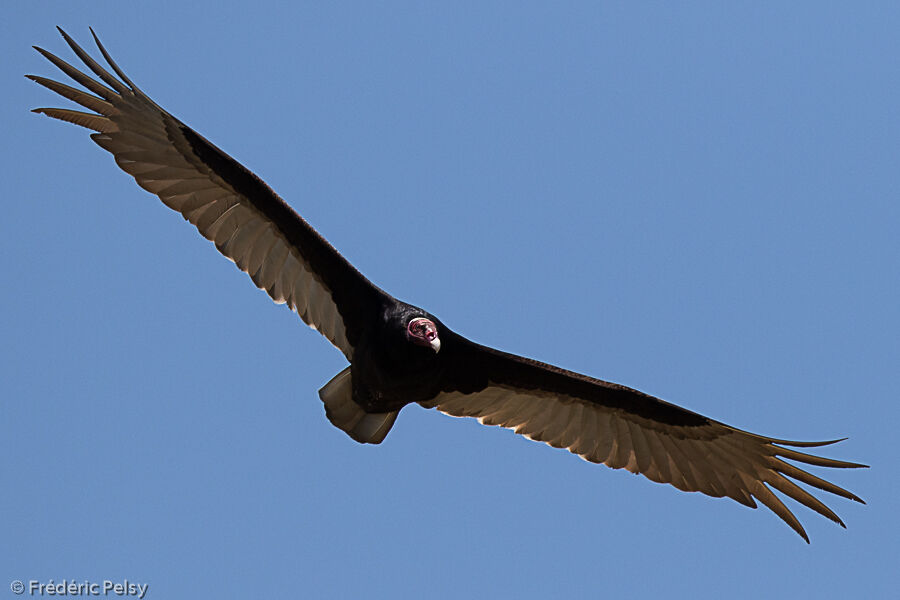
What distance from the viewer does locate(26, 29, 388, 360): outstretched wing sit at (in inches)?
334

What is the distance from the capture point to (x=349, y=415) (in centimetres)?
902

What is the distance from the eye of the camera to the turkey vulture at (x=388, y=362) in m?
8.48

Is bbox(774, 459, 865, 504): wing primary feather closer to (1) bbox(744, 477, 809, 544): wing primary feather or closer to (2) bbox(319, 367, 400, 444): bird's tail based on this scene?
(1) bbox(744, 477, 809, 544): wing primary feather

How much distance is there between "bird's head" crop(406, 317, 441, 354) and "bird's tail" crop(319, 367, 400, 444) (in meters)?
0.86

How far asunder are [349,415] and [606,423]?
209cm

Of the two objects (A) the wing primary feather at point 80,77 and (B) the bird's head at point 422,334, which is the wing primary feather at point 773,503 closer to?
(B) the bird's head at point 422,334

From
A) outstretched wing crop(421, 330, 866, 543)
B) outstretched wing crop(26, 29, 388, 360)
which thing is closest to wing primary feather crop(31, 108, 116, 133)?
outstretched wing crop(26, 29, 388, 360)

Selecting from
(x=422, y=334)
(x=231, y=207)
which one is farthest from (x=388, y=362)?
(x=231, y=207)

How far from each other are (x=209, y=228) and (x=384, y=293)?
4.57 feet

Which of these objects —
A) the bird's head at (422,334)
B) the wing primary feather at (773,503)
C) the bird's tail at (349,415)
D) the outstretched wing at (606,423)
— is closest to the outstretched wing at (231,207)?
the bird's tail at (349,415)

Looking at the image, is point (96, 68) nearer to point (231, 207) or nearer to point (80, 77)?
point (80, 77)

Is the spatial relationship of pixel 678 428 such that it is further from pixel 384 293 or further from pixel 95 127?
pixel 95 127

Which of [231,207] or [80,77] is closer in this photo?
[80,77]

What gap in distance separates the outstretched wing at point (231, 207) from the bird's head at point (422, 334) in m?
0.52
